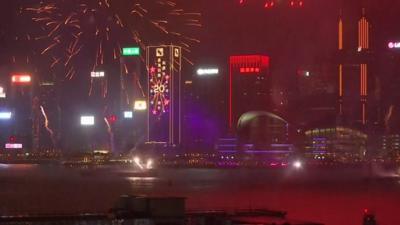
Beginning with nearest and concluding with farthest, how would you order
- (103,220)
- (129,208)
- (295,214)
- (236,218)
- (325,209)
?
(103,220) < (129,208) < (236,218) < (295,214) < (325,209)

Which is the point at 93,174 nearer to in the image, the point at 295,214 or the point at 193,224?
the point at 295,214

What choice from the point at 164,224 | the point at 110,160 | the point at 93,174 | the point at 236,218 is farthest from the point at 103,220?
the point at 110,160

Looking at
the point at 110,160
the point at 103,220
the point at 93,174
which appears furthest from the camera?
the point at 110,160

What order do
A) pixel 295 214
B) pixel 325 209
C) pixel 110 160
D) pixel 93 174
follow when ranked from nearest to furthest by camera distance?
pixel 295 214 → pixel 325 209 → pixel 93 174 → pixel 110 160

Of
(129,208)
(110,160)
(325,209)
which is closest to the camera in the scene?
(129,208)

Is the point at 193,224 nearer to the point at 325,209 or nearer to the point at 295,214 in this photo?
the point at 295,214

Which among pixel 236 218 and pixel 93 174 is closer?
pixel 236 218

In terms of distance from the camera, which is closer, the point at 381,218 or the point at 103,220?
the point at 103,220

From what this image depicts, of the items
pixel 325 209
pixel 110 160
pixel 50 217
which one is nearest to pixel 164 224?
pixel 50 217
